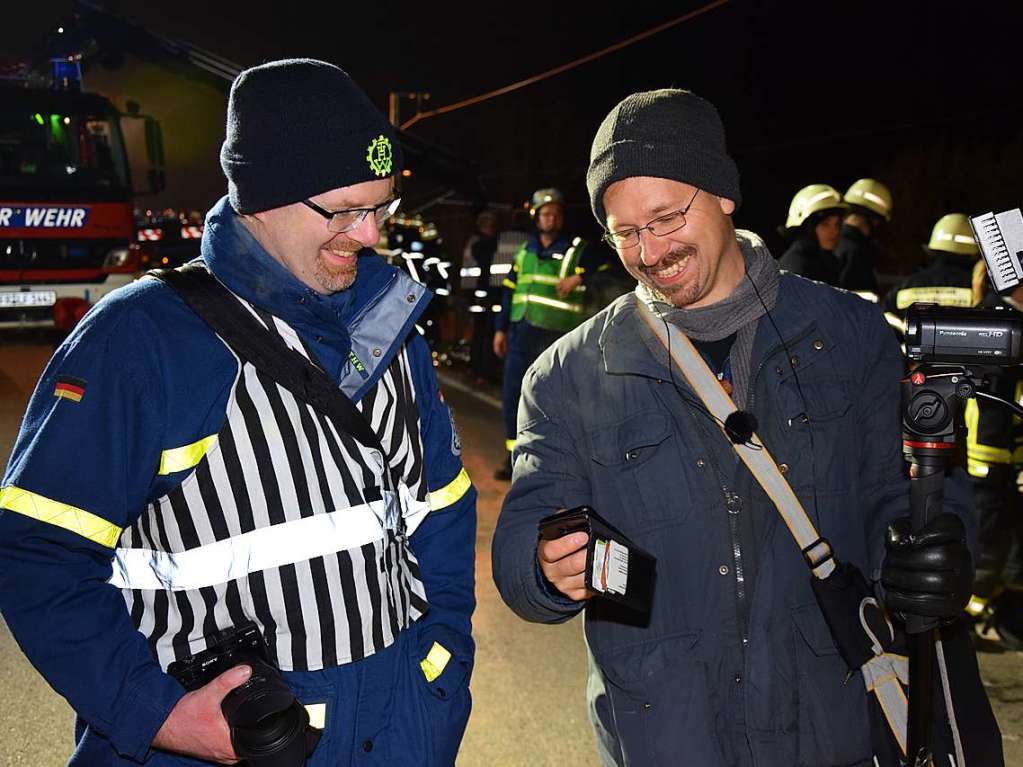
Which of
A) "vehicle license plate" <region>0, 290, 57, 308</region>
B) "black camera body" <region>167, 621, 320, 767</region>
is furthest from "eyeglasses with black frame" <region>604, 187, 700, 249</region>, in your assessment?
"vehicle license plate" <region>0, 290, 57, 308</region>

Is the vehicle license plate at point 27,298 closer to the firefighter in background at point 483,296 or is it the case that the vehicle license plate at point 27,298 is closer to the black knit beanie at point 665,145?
the firefighter in background at point 483,296

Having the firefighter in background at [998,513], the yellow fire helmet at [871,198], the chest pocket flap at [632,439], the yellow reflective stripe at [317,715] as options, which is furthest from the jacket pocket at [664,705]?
the yellow fire helmet at [871,198]

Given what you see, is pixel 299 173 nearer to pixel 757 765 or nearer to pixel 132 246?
pixel 757 765

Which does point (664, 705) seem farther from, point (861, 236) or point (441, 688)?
point (861, 236)

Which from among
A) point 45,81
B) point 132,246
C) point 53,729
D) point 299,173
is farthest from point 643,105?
point 45,81

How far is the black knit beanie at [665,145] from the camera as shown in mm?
2453

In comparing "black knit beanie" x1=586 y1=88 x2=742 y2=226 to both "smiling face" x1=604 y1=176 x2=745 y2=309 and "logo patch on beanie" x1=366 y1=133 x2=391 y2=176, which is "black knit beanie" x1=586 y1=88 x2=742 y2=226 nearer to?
"smiling face" x1=604 y1=176 x2=745 y2=309

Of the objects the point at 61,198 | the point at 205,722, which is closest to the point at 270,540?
the point at 205,722

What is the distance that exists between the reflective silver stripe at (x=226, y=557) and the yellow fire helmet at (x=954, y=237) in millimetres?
5524

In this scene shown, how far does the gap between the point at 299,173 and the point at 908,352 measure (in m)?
1.25

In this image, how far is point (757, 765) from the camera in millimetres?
2242

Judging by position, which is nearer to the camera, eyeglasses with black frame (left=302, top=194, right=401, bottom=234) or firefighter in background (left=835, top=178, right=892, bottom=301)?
eyeglasses with black frame (left=302, top=194, right=401, bottom=234)

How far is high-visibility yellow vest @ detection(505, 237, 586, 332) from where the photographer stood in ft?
26.2

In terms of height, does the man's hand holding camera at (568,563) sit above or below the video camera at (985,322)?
below
